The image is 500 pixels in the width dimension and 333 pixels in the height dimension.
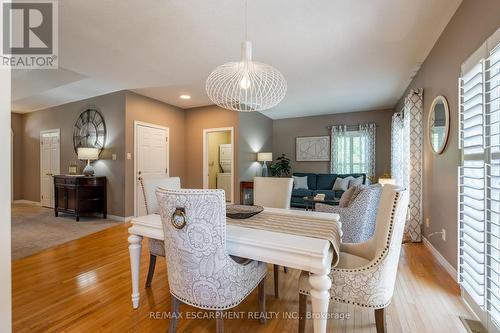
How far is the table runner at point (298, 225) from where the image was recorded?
4.58 feet

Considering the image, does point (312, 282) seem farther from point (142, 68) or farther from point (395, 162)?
point (395, 162)

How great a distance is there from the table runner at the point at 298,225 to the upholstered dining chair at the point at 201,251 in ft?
1.10

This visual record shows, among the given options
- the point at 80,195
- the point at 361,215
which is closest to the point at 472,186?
the point at 361,215

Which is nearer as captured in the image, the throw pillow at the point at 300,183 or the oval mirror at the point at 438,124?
the oval mirror at the point at 438,124

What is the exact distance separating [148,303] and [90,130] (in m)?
4.36

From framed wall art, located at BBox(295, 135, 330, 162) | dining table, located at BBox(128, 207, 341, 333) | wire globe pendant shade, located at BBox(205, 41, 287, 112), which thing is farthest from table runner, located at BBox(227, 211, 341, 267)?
framed wall art, located at BBox(295, 135, 330, 162)

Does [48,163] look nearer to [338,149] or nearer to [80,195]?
[80,195]

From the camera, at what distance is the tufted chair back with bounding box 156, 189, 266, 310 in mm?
1179

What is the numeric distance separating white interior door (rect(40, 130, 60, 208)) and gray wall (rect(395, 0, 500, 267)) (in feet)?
24.0

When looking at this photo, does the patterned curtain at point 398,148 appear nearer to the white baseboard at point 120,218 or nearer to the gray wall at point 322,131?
the gray wall at point 322,131

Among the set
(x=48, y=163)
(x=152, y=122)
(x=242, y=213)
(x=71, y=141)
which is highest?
(x=152, y=122)

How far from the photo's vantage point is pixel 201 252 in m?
1.22

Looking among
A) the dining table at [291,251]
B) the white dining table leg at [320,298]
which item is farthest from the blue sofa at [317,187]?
the white dining table leg at [320,298]

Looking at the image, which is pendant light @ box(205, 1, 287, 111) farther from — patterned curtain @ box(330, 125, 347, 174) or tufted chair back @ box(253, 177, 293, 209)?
patterned curtain @ box(330, 125, 347, 174)
